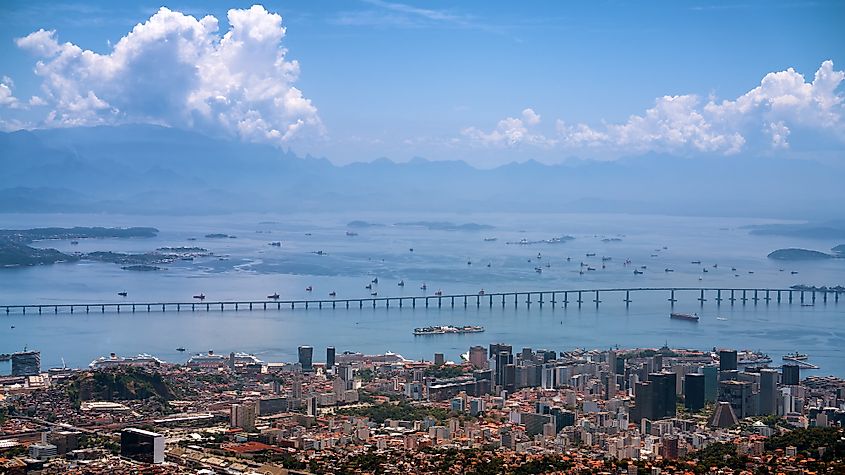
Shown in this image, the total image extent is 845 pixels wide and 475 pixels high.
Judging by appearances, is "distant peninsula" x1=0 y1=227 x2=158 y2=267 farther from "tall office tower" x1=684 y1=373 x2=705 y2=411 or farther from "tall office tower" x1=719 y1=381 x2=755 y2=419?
"tall office tower" x1=719 y1=381 x2=755 y2=419

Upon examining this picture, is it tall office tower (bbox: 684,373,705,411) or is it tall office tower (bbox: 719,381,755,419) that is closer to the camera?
tall office tower (bbox: 719,381,755,419)

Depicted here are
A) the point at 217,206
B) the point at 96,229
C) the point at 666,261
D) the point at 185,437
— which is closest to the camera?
the point at 185,437

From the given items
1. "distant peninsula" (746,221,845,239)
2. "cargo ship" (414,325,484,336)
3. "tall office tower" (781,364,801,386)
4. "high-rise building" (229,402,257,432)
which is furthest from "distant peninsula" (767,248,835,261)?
"high-rise building" (229,402,257,432)

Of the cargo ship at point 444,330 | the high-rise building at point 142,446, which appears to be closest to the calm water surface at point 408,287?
the cargo ship at point 444,330

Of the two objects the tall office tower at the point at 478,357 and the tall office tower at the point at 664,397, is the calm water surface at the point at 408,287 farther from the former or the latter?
the tall office tower at the point at 664,397

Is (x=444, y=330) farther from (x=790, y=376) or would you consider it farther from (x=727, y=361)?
(x=790, y=376)

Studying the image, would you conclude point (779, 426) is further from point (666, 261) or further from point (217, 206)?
point (217, 206)

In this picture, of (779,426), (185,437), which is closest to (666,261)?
(779,426)
